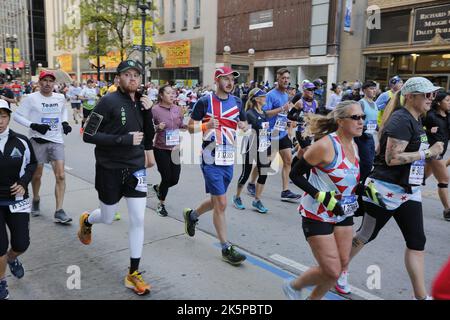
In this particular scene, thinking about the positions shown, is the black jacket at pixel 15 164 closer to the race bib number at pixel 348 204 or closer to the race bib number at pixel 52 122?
the race bib number at pixel 52 122

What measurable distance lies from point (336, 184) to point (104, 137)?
197cm

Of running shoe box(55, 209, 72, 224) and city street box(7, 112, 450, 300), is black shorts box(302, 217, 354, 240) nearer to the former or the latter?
city street box(7, 112, 450, 300)

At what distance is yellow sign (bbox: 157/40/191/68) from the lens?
3750 cm

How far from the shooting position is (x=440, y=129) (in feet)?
18.0

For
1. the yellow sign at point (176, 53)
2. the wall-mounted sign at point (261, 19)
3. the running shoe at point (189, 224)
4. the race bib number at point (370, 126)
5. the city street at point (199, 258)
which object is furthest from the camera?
the yellow sign at point (176, 53)

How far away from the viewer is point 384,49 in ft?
70.3

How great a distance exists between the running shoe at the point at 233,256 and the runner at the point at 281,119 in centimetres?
266

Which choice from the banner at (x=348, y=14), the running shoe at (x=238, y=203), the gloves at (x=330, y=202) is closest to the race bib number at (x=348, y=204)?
the gloves at (x=330, y=202)

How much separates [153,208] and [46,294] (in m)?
2.70

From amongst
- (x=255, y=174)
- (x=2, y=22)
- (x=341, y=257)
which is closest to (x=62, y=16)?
(x=2, y=22)

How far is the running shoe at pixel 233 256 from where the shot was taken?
405 cm

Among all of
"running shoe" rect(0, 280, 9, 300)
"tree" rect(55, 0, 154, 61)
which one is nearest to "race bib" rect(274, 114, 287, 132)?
"running shoe" rect(0, 280, 9, 300)

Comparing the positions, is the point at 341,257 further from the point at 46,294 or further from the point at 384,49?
the point at 384,49

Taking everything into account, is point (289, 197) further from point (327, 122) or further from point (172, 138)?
point (327, 122)
